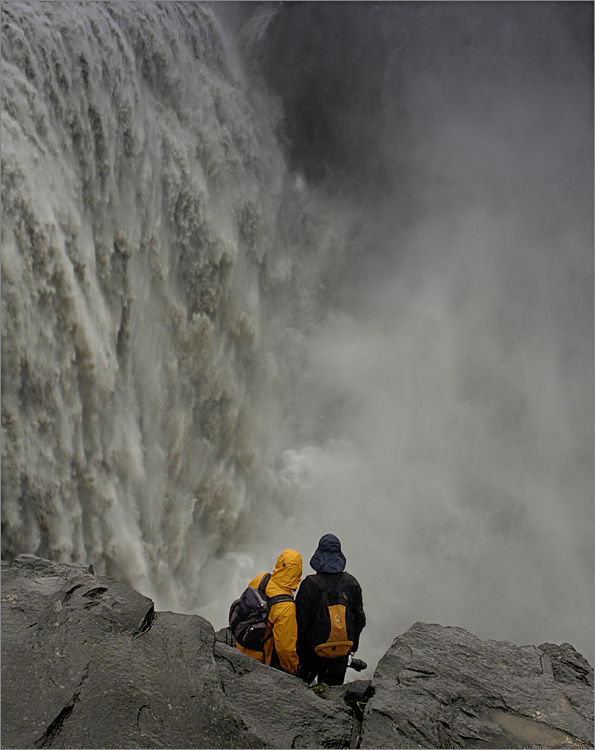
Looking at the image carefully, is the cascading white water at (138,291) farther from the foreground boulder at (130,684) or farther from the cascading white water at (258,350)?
the foreground boulder at (130,684)

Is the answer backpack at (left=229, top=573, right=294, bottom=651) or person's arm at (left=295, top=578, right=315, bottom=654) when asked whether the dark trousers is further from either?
backpack at (left=229, top=573, right=294, bottom=651)

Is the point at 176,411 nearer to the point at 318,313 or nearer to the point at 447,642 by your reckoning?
the point at 318,313

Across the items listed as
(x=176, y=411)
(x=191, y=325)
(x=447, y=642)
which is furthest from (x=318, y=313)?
(x=447, y=642)

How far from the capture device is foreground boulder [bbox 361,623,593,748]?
2582 millimetres

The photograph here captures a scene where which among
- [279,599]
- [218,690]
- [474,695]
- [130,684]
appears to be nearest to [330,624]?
[279,599]

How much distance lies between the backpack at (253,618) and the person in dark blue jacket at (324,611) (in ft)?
0.43

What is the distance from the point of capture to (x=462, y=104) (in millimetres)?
10461

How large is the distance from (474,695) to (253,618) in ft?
3.85

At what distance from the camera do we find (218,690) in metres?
2.71

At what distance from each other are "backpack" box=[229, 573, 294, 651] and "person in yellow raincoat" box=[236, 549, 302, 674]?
26 millimetres

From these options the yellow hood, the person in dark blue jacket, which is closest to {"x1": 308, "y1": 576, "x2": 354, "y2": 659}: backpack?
the person in dark blue jacket

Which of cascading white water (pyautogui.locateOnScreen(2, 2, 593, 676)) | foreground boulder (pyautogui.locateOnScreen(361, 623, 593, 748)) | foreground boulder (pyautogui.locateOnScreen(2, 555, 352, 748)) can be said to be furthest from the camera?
cascading white water (pyautogui.locateOnScreen(2, 2, 593, 676))

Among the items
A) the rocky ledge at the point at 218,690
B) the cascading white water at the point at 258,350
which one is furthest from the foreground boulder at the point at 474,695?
the cascading white water at the point at 258,350

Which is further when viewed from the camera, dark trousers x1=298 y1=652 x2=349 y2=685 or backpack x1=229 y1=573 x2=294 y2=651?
dark trousers x1=298 y1=652 x2=349 y2=685
